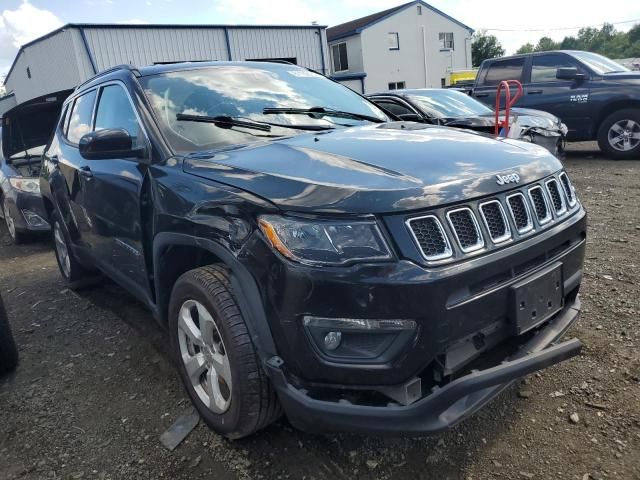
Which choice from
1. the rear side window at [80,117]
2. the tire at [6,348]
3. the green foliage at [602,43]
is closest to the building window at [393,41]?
the rear side window at [80,117]

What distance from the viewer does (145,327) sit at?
3850 millimetres

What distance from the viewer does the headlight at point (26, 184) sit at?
6455mm

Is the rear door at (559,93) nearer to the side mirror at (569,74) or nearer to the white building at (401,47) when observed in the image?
the side mirror at (569,74)

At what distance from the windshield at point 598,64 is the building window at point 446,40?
3147cm

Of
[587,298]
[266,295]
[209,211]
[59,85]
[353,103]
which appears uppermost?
[59,85]

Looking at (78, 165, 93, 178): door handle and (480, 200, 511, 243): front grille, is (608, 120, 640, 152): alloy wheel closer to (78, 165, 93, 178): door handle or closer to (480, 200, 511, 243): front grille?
(480, 200, 511, 243): front grille

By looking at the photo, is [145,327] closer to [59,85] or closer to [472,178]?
[472,178]

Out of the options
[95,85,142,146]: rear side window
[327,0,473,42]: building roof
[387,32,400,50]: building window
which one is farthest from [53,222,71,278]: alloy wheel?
[387,32,400,50]: building window

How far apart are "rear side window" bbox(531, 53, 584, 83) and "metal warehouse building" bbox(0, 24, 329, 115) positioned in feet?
45.6

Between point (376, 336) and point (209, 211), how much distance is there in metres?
0.89

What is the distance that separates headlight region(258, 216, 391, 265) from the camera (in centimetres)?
185

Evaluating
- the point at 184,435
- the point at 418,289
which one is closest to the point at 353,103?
the point at 418,289

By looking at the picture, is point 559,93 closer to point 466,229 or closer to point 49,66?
point 466,229

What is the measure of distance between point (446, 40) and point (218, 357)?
41185mm
